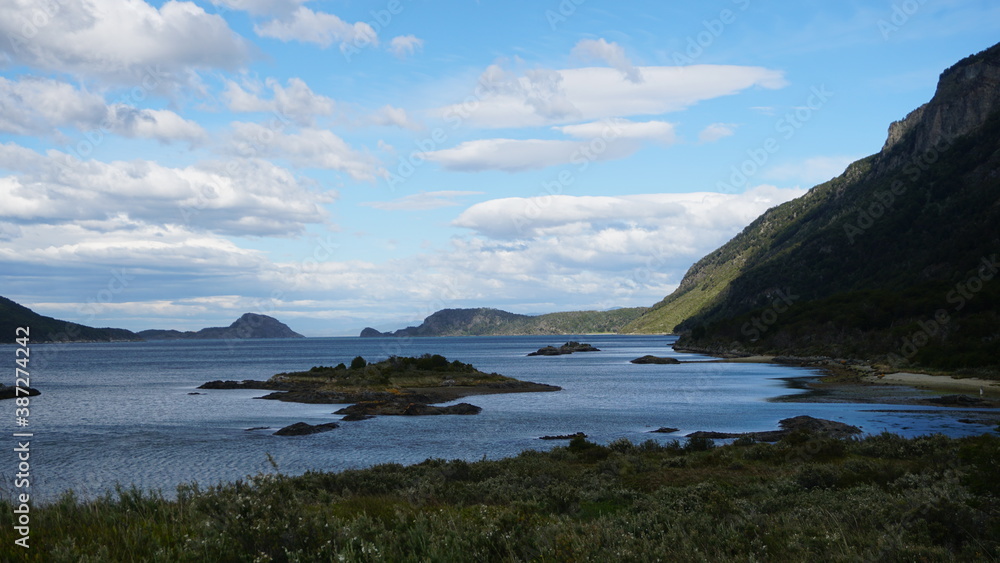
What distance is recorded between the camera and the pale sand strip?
61656mm

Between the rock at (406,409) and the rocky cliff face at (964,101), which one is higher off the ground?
the rocky cliff face at (964,101)

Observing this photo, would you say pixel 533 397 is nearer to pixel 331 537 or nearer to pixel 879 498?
pixel 879 498

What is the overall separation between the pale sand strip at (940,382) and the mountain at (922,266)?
4.77 metres

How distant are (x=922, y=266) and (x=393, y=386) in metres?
106

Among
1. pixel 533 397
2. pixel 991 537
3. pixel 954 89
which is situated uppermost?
pixel 954 89

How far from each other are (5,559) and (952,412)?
56463 millimetres

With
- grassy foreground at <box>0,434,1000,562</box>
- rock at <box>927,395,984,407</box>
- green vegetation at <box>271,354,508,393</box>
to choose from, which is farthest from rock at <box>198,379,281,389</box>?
grassy foreground at <box>0,434,1000,562</box>

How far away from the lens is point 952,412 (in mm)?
48812

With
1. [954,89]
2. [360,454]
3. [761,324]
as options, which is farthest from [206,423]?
[954,89]

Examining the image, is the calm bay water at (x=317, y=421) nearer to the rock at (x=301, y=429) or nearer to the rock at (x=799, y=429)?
the rock at (x=301, y=429)

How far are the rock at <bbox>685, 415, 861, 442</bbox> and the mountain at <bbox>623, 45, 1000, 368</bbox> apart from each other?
42.2 meters

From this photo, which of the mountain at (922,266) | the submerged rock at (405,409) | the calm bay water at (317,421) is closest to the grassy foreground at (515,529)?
the calm bay water at (317,421)
